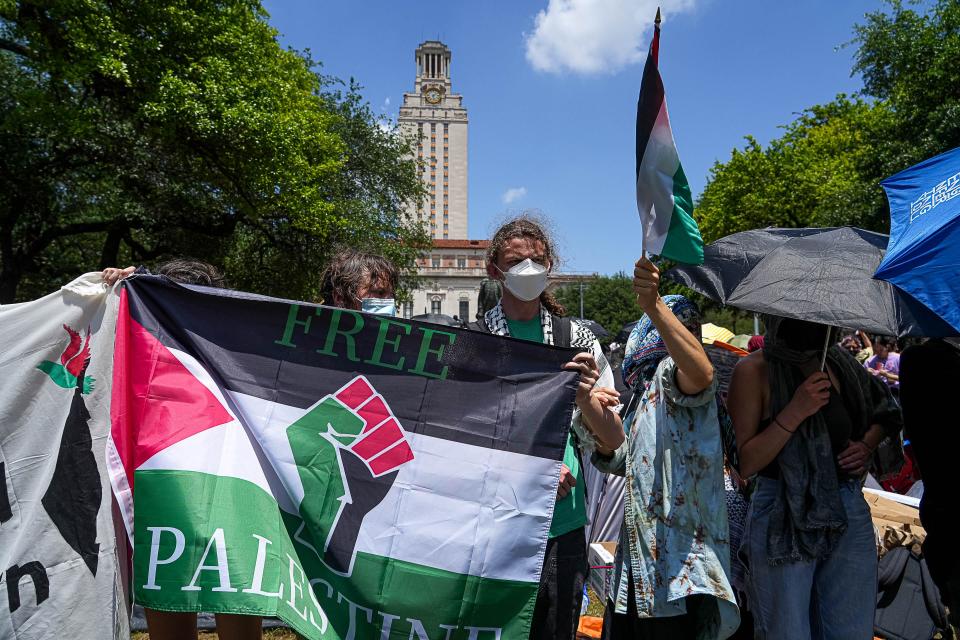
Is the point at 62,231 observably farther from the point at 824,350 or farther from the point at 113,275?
the point at 824,350

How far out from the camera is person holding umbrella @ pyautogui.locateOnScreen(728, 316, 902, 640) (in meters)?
2.65

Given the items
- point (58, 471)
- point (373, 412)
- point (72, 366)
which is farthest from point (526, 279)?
point (58, 471)

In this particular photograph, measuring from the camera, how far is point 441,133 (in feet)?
474

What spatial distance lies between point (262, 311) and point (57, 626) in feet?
4.44

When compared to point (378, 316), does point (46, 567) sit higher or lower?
lower

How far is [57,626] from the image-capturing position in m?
2.49

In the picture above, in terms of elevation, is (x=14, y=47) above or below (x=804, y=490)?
above

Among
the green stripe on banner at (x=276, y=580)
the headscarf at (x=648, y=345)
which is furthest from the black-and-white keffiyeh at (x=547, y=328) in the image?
the green stripe on banner at (x=276, y=580)

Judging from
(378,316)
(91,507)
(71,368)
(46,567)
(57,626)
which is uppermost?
(378,316)

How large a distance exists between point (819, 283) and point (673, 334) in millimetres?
920

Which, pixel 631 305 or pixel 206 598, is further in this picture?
pixel 631 305

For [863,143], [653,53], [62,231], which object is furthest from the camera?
[863,143]

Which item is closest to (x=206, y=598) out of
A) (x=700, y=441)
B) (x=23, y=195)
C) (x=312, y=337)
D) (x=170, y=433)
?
(x=170, y=433)

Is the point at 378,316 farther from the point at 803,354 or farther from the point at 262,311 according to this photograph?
the point at 803,354
